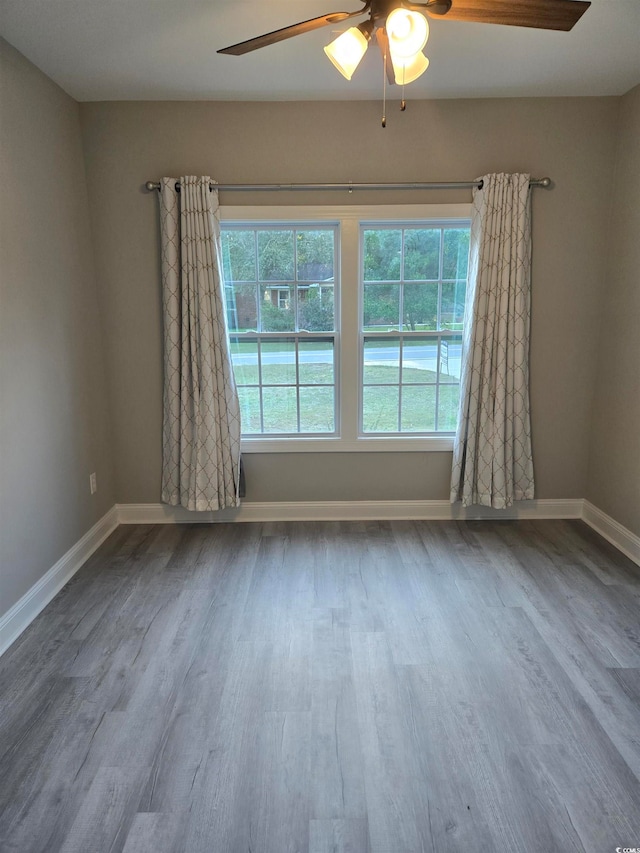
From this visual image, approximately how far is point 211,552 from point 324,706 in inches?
57.3

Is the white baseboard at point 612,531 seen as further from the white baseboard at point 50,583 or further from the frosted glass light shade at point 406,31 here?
the white baseboard at point 50,583

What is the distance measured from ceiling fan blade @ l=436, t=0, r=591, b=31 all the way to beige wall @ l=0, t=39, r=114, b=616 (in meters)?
1.97

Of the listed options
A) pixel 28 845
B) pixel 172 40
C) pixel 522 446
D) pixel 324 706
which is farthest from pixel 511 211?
pixel 28 845

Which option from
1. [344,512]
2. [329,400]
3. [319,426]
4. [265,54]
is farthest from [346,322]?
[265,54]

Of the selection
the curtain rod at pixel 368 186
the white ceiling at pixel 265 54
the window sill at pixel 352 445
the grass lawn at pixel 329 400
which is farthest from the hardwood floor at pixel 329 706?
the white ceiling at pixel 265 54

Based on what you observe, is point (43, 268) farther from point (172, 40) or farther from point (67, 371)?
point (172, 40)

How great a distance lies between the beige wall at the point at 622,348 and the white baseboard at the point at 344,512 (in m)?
0.39

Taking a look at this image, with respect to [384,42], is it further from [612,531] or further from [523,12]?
[612,531]

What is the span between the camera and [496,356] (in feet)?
10.9

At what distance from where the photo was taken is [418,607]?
2.63 m

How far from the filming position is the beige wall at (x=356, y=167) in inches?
124

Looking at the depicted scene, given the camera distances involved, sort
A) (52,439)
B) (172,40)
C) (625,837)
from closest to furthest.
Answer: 1. (625,837)
2. (172,40)
3. (52,439)

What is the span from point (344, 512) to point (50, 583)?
73.1 inches

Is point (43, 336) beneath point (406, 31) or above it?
beneath
